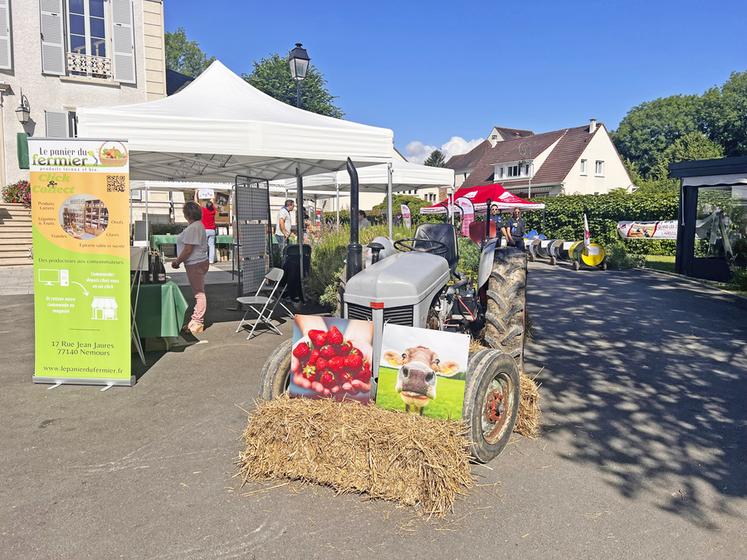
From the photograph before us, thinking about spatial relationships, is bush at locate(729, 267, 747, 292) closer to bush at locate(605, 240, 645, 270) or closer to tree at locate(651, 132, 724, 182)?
bush at locate(605, 240, 645, 270)

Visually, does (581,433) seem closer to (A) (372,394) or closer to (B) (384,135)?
(A) (372,394)

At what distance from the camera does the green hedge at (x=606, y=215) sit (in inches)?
785

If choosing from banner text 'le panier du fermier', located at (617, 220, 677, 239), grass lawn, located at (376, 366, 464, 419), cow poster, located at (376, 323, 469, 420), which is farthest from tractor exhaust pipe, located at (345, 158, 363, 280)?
banner text 'le panier du fermier', located at (617, 220, 677, 239)

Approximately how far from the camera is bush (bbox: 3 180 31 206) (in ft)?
55.5

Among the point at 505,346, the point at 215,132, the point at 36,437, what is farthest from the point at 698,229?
the point at 36,437

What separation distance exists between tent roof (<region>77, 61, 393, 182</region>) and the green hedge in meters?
14.7

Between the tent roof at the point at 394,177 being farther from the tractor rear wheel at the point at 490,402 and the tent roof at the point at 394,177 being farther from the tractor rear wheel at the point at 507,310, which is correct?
the tractor rear wheel at the point at 490,402

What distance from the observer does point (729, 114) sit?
51.9m

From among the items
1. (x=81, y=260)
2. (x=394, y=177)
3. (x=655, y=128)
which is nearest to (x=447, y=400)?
(x=81, y=260)

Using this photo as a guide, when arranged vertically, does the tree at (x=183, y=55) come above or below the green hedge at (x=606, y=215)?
above

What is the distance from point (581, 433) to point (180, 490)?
273 centimetres

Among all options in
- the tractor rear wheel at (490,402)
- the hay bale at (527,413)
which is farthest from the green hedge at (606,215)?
the tractor rear wheel at (490,402)

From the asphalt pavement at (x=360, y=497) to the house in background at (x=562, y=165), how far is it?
1508 inches

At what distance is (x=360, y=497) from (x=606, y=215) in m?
21.7
